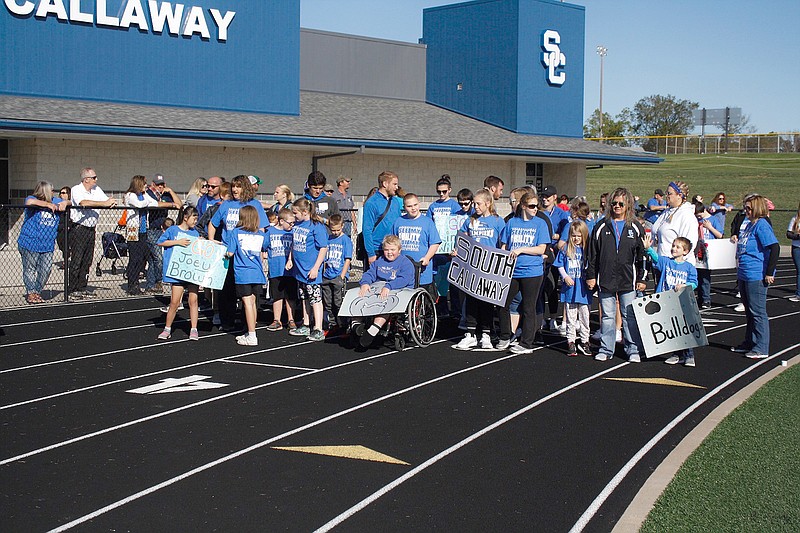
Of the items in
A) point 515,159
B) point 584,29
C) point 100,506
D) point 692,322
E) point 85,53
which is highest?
point 584,29

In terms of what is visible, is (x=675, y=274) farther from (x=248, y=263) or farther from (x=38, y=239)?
(x=38, y=239)

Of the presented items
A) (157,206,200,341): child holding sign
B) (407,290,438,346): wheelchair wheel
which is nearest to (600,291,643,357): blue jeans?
(407,290,438,346): wheelchair wheel

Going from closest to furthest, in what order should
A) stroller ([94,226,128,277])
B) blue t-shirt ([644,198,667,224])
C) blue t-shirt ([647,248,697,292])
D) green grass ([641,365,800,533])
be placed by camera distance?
green grass ([641,365,800,533]), blue t-shirt ([647,248,697,292]), stroller ([94,226,128,277]), blue t-shirt ([644,198,667,224])

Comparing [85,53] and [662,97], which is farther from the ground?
[662,97]

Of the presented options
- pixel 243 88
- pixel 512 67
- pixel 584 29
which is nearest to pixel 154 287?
pixel 243 88

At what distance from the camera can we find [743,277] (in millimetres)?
11727

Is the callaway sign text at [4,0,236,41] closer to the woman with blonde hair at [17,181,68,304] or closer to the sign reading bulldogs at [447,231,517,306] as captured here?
the woman with blonde hair at [17,181,68,304]

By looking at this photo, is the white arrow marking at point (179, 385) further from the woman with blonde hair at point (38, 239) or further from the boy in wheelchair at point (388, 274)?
the woman with blonde hair at point (38, 239)

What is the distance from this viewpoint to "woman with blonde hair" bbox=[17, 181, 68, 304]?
50.8 feet

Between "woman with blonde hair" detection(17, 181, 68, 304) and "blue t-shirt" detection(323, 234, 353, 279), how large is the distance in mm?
5598

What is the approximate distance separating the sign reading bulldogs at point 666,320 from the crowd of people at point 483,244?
225 millimetres

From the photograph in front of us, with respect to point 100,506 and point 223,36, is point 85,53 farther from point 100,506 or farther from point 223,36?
point 100,506

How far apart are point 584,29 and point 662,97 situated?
6874 cm

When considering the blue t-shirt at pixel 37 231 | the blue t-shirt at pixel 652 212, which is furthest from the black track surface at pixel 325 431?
the blue t-shirt at pixel 652 212
